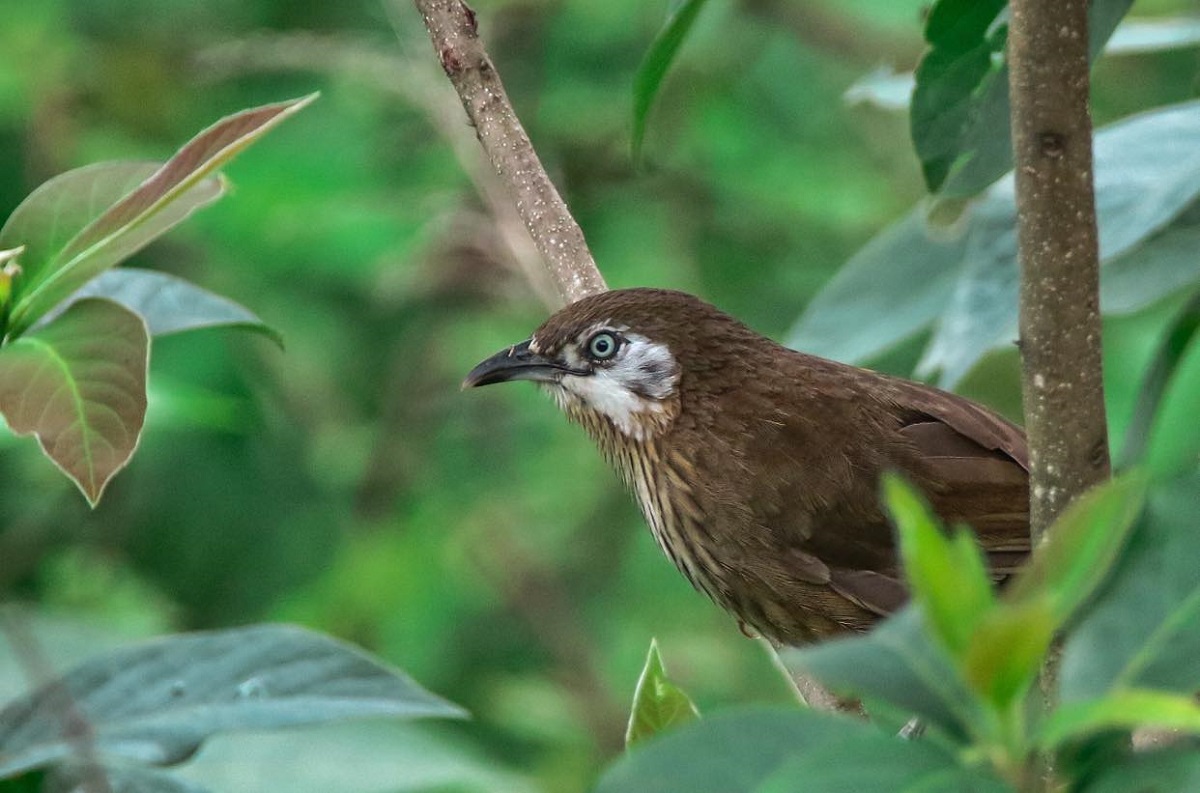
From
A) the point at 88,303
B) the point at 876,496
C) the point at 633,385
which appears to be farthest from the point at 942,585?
the point at 633,385

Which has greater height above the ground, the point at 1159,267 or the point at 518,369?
the point at 1159,267

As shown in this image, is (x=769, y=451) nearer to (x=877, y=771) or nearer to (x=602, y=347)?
(x=602, y=347)

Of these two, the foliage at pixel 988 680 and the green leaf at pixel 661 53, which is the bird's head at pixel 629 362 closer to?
the green leaf at pixel 661 53

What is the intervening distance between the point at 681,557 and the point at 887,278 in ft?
2.36

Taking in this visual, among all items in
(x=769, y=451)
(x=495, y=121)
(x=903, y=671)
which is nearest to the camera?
(x=903, y=671)

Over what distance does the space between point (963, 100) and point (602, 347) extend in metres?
1.14

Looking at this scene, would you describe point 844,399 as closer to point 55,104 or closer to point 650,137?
point 650,137

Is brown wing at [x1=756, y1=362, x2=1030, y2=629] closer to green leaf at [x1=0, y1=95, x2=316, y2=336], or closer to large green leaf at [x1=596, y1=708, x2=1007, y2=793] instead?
green leaf at [x1=0, y1=95, x2=316, y2=336]

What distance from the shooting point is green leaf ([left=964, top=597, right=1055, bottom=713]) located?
1.09m

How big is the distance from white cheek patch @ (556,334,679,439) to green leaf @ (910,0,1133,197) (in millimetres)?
1039

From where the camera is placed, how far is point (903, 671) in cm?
118

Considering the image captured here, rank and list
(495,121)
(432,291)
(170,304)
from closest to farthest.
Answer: (170,304)
(495,121)
(432,291)

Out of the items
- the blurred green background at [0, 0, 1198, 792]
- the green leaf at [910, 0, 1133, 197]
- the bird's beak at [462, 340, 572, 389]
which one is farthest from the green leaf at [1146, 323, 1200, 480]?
the blurred green background at [0, 0, 1198, 792]

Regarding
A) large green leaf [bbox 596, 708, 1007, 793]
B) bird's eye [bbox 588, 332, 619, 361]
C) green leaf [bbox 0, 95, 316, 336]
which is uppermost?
green leaf [bbox 0, 95, 316, 336]
